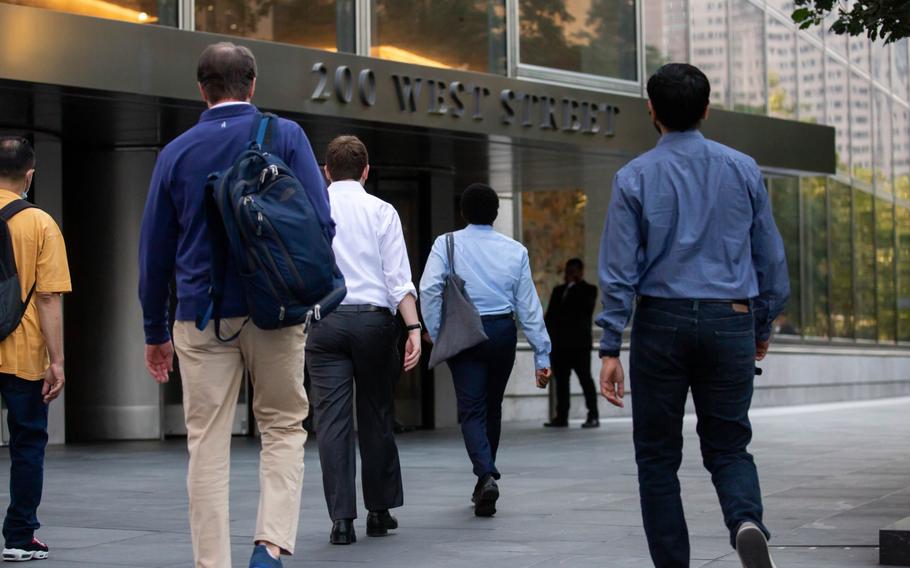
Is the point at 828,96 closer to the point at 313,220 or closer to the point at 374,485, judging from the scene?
the point at 374,485

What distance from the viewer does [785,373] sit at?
25.6 meters

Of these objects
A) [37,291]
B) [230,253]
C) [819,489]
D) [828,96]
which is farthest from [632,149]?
[828,96]

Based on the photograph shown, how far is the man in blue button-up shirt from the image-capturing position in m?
5.05

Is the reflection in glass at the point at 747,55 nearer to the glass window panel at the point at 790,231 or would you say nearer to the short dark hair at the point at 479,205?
the glass window panel at the point at 790,231

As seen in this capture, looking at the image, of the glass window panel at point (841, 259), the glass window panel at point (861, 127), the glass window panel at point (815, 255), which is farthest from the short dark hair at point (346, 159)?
the glass window panel at point (861, 127)

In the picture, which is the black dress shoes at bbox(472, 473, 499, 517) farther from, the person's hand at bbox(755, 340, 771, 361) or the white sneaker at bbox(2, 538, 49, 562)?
the person's hand at bbox(755, 340, 771, 361)

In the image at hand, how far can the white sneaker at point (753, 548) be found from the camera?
15.8 feet

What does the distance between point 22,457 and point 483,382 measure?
2788 millimetres

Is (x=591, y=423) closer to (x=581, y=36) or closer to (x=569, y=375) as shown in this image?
(x=569, y=375)

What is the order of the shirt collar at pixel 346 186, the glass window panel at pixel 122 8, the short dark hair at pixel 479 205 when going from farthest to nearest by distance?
the glass window panel at pixel 122 8, the short dark hair at pixel 479 205, the shirt collar at pixel 346 186

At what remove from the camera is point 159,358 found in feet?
17.0

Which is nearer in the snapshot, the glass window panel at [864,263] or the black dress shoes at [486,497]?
the black dress shoes at [486,497]

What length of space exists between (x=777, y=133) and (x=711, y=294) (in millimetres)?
12310

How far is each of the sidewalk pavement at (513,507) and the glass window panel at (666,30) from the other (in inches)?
319
